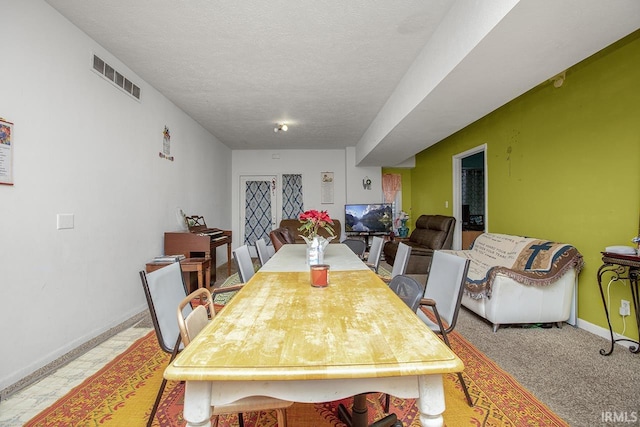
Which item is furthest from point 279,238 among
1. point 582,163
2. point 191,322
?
point 582,163

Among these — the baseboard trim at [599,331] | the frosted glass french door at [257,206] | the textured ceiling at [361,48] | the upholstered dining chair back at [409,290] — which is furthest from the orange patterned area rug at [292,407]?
the frosted glass french door at [257,206]

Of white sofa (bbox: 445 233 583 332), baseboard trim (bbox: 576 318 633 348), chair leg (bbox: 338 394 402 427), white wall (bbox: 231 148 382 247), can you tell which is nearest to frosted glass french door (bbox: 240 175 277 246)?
white wall (bbox: 231 148 382 247)

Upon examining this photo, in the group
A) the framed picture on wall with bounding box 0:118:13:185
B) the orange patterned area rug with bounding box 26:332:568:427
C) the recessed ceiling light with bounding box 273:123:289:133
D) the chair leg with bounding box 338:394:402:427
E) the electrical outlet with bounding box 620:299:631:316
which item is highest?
the recessed ceiling light with bounding box 273:123:289:133

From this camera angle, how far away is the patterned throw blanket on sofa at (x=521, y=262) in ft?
9.21

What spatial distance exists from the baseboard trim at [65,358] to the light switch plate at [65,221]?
3.29 ft

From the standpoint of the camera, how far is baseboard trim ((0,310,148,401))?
1949mm

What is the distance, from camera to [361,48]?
287 cm

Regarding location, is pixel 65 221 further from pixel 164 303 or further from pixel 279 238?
pixel 279 238

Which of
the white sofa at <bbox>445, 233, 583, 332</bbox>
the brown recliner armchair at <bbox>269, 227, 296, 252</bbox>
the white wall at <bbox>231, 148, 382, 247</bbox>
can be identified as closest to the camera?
the white sofa at <bbox>445, 233, 583, 332</bbox>

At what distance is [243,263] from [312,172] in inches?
206

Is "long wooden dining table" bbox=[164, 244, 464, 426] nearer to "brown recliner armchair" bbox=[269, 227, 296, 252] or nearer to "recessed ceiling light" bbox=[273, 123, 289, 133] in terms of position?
"brown recliner armchair" bbox=[269, 227, 296, 252]

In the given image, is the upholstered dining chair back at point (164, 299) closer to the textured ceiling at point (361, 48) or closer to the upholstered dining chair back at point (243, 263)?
the upholstered dining chair back at point (243, 263)

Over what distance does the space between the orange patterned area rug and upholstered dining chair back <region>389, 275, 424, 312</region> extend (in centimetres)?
63

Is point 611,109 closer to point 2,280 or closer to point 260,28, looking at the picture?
point 260,28
